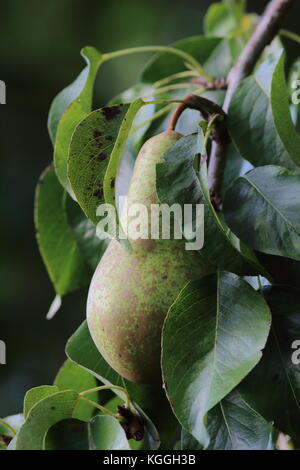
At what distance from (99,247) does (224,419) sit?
11.0 inches

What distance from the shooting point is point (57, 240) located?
0.98m

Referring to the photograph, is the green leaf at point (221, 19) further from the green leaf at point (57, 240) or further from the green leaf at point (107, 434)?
the green leaf at point (107, 434)

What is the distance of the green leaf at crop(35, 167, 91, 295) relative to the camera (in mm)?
971

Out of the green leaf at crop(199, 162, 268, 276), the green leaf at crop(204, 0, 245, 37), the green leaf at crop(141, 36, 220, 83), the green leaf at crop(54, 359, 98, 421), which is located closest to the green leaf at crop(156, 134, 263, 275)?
the green leaf at crop(199, 162, 268, 276)

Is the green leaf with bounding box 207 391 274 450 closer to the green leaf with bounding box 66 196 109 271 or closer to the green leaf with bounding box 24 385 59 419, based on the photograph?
the green leaf with bounding box 24 385 59 419

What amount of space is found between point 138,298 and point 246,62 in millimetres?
404

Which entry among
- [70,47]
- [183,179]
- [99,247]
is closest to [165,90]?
[99,247]

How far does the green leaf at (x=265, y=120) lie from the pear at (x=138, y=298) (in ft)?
0.50

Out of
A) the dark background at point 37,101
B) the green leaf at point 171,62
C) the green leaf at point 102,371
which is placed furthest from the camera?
the dark background at point 37,101

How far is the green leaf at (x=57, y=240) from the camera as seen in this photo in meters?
0.97

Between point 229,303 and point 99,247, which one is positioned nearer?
point 229,303

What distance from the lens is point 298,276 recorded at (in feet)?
2.31

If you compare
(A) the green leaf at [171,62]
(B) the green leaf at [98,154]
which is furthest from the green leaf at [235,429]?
(A) the green leaf at [171,62]

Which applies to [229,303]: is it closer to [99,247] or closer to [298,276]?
[298,276]
